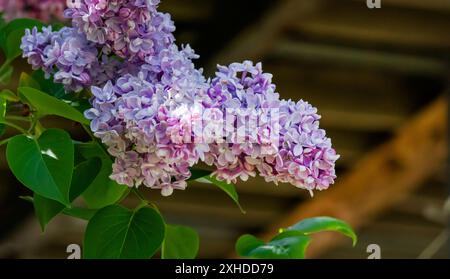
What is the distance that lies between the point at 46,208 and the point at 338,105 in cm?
250

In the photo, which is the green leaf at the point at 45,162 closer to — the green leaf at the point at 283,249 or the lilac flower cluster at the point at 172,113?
the lilac flower cluster at the point at 172,113

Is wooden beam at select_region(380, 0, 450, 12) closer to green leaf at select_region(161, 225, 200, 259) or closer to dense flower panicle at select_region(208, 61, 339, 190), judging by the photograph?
green leaf at select_region(161, 225, 200, 259)

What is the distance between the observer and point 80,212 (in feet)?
2.88

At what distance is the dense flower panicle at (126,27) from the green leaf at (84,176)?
0.28 ft

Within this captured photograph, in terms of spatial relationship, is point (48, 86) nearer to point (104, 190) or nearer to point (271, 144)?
point (104, 190)

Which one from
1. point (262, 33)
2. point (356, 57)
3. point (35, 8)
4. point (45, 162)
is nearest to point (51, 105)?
point (45, 162)

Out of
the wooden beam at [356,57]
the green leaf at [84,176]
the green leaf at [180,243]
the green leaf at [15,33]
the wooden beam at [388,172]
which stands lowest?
the green leaf at [180,243]

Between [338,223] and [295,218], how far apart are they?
104 inches

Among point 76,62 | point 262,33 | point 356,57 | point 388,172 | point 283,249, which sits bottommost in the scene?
point 283,249

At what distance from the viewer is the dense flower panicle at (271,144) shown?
0.73 m

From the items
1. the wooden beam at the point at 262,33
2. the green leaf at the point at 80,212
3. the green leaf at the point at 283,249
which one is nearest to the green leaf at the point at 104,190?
the green leaf at the point at 80,212
